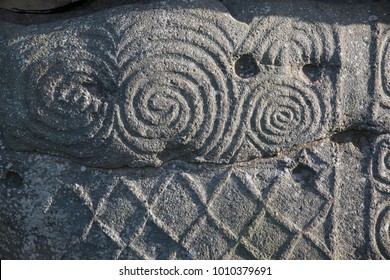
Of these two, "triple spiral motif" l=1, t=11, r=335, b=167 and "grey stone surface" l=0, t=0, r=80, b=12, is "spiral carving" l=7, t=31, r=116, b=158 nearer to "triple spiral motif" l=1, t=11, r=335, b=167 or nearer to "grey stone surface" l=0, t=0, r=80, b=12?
"triple spiral motif" l=1, t=11, r=335, b=167

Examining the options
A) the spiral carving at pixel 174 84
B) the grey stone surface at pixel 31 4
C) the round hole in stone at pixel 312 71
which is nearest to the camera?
the spiral carving at pixel 174 84

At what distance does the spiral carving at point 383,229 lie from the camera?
246 cm

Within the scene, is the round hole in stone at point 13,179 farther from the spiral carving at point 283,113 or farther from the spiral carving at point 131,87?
the spiral carving at point 283,113

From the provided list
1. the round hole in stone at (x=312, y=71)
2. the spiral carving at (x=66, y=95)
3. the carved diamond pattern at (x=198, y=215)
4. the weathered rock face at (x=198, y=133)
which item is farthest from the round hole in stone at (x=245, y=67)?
the spiral carving at (x=66, y=95)

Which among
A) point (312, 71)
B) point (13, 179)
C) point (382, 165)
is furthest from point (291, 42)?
point (13, 179)

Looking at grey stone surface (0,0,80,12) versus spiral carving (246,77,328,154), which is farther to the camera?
grey stone surface (0,0,80,12)

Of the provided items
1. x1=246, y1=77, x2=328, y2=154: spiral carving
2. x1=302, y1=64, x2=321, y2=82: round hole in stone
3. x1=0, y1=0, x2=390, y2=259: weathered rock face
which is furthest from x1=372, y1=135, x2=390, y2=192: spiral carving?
x1=302, y1=64, x2=321, y2=82: round hole in stone

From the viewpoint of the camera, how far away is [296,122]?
2.39 metres

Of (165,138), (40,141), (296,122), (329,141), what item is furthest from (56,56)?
(329,141)

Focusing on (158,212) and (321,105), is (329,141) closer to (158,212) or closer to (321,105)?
(321,105)

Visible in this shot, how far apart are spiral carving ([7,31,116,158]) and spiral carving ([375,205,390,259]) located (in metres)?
1.10

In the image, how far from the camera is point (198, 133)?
7.75 ft

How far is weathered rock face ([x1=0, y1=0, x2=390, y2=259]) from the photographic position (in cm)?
234

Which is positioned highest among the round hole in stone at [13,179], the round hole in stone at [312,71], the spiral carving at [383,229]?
the round hole in stone at [312,71]
